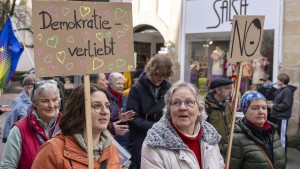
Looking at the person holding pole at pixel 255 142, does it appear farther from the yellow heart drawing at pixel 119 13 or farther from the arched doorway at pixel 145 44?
the arched doorway at pixel 145 44

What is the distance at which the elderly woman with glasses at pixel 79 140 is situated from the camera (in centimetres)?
251

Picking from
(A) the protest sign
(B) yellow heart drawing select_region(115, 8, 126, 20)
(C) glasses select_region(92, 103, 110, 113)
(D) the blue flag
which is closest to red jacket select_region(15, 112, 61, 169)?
(C) glasses select_region(92, 103, 110, 113)

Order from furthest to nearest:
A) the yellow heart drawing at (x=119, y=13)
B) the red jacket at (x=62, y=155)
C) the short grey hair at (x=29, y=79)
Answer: the short grey hair at (x=29, y=79) < the yellow heart drawing at (x=119, y=13) < the red jacket at (x=62, y=155)

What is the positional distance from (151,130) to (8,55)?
16.2 feet

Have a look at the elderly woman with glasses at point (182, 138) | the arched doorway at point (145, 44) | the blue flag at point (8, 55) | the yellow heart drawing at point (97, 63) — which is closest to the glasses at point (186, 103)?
the elderly woman with glasses at point (182, 138)

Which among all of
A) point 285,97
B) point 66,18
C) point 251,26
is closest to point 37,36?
point 66,18

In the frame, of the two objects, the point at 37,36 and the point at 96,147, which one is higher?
the point at 37,36

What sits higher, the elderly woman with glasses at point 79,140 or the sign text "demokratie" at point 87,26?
the sign text "demokratie" at point 87,26

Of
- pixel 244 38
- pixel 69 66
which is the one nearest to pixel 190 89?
pixel 69 66

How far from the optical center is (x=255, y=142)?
140 inches

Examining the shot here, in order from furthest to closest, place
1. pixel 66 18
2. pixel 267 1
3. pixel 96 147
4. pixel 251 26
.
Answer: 1. pixel 267 1
2. pixel 251 26
3. pixel 66 18
4. pixel 96 147

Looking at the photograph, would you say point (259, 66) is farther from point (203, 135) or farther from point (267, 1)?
point (203, 135)

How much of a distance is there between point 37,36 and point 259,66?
317 inches

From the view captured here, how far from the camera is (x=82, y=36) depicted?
2.97 m
